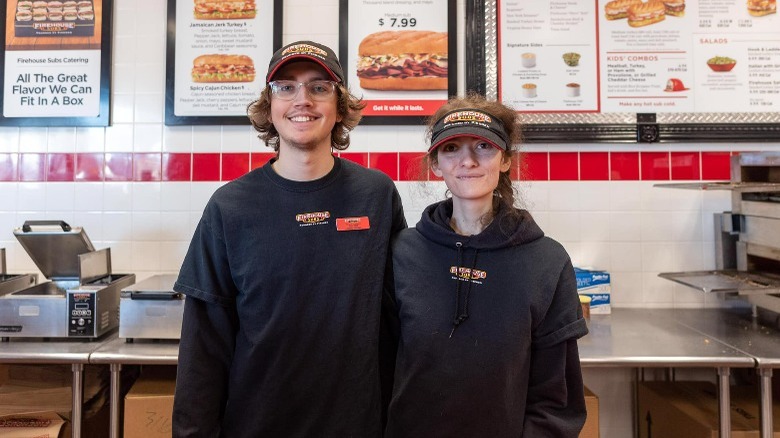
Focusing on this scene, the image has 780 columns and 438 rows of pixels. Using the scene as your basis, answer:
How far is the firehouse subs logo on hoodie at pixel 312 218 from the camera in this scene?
1.16 metres

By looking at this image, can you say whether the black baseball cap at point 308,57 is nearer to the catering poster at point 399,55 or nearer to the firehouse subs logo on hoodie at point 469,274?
the firehouse subs logo on hoodie at point 469,274

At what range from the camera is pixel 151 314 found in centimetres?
172

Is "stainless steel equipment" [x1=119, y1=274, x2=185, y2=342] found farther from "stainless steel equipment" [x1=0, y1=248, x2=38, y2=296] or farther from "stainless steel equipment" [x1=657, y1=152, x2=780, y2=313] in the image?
"stainless steel equipment" [x1=657, y1=152, x2=780, y2=313]

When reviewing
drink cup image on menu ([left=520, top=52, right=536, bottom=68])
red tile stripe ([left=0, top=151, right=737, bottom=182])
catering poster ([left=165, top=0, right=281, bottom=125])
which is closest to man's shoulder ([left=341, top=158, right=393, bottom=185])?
red tile stripe ([left=0, top=151, right=737, bottom=182])

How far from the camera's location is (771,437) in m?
1.55

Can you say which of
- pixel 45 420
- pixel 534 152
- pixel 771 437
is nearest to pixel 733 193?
pixel 534 152

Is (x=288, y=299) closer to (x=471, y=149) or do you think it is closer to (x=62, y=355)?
(x=471, y=149)

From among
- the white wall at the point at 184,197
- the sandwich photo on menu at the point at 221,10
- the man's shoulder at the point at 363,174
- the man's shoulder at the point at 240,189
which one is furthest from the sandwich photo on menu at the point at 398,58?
the man's shoulder at the point at 240,189

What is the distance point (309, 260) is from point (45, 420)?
1321 millimetres

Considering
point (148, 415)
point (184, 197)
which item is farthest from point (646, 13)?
point (148, 415)

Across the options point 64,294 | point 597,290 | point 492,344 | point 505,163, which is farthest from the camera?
point 597,290

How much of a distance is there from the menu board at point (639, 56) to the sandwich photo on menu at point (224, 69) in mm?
1181

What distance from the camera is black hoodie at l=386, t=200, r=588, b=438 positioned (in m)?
1.09

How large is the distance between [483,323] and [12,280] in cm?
200
